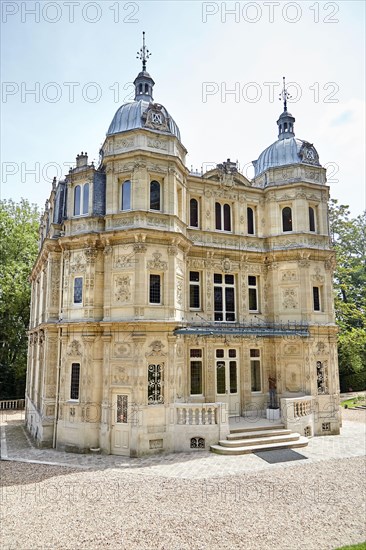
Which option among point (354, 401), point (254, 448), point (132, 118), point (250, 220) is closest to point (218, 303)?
point (250, 220)

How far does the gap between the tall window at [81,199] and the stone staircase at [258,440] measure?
1166 centimetres

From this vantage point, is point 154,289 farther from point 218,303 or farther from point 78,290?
point 218,303

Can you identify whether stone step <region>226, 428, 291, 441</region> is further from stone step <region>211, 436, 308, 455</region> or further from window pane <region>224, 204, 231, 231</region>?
window pane <region>224, 204, 231, 231</region>

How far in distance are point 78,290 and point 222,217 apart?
8399 millimetres

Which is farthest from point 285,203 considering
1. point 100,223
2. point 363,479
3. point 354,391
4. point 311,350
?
point 354,391

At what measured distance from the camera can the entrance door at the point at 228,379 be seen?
19.1 meters

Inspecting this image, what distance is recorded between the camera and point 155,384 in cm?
1611

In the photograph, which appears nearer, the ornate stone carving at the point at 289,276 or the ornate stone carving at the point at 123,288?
the ornate stone carving at the point at 123,288

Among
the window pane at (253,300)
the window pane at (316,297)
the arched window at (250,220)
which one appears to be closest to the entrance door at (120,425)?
the window pane at (253,300)

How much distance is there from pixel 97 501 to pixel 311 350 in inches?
499

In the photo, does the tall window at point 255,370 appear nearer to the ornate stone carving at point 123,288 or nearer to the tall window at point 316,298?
the tall window at point 316,298

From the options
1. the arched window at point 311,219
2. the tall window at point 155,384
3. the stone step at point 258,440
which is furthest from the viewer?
the arched window at point 311,219

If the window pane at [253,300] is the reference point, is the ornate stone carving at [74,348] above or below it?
below

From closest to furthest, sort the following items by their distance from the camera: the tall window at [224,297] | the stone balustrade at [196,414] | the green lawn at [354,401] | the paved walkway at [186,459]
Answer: the paved walkway at [186,459] < the stone balustrade at [196,414] < the tall window at [224,297] < the green lawn at [354,401]
